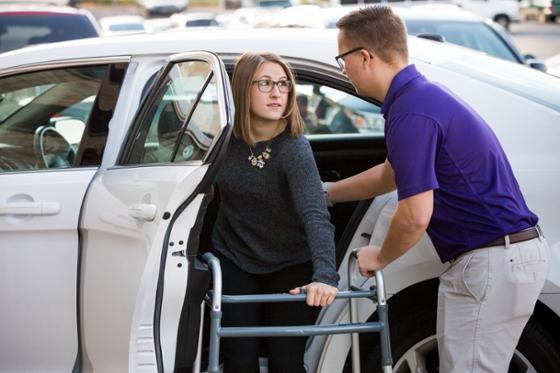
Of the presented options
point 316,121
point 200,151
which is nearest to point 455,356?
point 200,151

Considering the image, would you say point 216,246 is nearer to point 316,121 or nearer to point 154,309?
point 154,309

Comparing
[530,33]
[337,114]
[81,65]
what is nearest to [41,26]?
[337,114]

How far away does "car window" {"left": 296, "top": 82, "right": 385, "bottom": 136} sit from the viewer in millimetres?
7598

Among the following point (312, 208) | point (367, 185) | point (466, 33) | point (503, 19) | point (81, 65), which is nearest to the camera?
point (312, 208)

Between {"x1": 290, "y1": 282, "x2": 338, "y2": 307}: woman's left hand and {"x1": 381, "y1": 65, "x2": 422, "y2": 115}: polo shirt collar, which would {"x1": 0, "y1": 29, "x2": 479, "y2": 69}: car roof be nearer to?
{"x1": 381, "y1": 65, "x2": 422, "y2": 115}: polo shirt collar

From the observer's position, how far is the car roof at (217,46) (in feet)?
10.7

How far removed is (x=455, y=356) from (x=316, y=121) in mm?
5194

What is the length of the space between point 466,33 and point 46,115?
5.48m

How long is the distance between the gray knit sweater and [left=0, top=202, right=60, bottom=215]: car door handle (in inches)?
23.0

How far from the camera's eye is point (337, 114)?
25.6ft

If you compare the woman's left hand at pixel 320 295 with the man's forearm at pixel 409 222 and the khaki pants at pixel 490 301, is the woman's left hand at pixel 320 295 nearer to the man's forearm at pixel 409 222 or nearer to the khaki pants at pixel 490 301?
the man's forearm at pixel 409 222

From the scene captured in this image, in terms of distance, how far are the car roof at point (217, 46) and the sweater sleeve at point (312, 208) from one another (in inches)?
15.5

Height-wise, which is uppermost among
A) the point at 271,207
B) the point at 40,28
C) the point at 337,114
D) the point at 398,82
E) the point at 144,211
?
the point at 398,82

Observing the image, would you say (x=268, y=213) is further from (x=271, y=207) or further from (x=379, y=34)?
(x=379, y=34)
